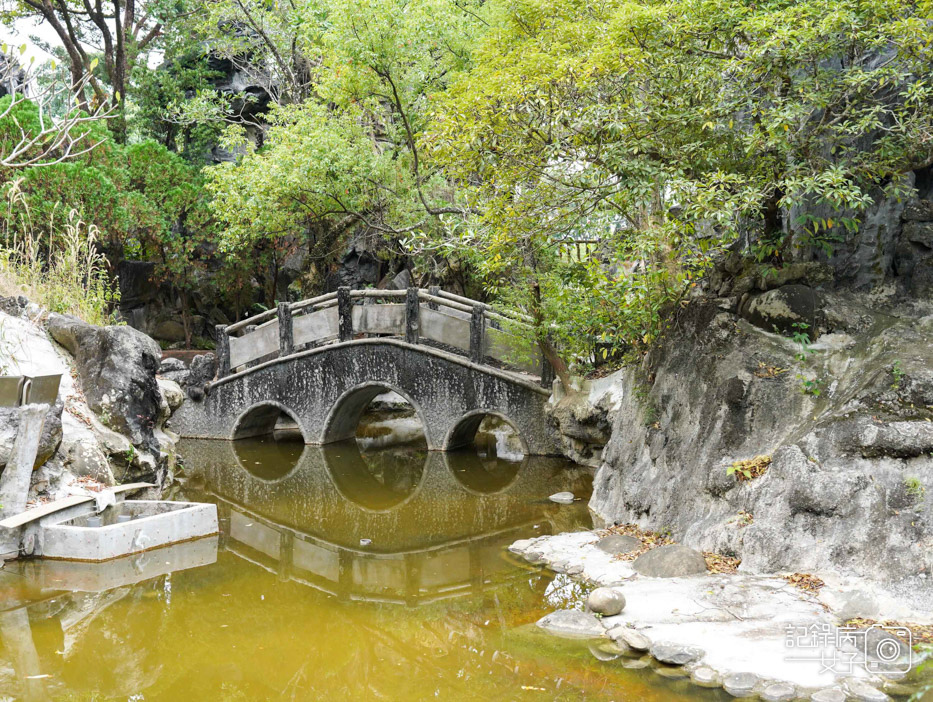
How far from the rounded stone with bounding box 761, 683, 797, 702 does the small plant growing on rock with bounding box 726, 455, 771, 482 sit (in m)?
2.24

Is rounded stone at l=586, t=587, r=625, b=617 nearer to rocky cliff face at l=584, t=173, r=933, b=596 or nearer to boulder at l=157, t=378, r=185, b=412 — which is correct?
rocky cliff face at l=584, t=173, r=933, b=596

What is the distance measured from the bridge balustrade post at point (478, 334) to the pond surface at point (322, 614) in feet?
10.8

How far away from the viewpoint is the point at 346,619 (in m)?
6.21

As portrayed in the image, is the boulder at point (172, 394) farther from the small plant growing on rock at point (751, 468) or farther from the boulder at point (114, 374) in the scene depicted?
the small plant growing on rock at point (751, 468)

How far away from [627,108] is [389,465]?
7411 millimetres

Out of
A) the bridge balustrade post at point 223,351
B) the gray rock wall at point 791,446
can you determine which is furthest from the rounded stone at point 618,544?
the bridge balustrade post at point 223,351

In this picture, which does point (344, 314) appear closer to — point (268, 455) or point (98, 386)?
point (268, 455)

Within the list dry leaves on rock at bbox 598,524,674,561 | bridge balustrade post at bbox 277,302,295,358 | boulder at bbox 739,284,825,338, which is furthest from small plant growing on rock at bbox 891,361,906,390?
bridge balustrade post at bbox 277,302,295,358

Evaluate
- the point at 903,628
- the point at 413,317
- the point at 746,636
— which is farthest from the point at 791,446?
the point at 413,317

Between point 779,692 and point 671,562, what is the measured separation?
1.96 meters

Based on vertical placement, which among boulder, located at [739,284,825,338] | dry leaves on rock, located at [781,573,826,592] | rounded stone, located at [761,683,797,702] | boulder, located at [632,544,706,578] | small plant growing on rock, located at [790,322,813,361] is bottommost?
rounded stone, located at [761,683,797,702]

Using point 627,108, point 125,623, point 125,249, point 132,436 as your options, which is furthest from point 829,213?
point 125,249

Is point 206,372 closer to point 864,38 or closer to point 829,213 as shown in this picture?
point 829,213

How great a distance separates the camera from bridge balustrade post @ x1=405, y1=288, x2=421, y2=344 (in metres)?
13.7
